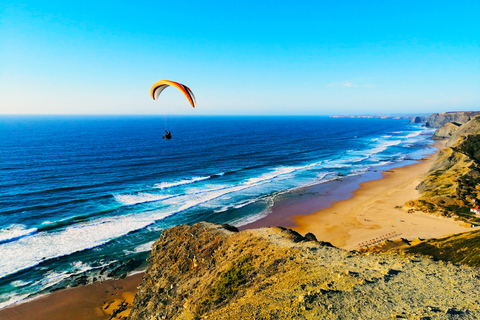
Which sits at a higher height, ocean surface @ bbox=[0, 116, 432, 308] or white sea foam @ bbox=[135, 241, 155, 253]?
ocean surface @ bbox=[0, 116, 432, 308]

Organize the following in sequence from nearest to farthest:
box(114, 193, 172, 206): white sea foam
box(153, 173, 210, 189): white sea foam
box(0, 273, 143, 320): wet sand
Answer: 1. box(0, 273, 143, 320): wet sand
2. box(114, 193, 172, 206): white sea foam
3. box(153, 173, 210, 189): white sea foam

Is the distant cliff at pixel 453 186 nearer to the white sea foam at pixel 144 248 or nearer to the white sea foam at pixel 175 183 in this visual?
the white sea foam at pixel 175 183

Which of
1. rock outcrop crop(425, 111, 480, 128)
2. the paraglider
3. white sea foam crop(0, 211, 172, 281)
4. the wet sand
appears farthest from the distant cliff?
rock outcrop crop(425, 111, 480, 128)

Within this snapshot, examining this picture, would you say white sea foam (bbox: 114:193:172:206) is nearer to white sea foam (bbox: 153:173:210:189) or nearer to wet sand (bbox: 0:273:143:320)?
white sea foam (bbox: 153:173:210:189)

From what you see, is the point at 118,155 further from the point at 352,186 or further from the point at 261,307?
the point at 261,307

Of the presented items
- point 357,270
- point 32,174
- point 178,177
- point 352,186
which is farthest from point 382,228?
point 32,174

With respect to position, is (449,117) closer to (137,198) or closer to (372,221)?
(372,221)

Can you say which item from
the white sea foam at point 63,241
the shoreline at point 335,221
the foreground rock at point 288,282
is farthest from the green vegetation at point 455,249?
the white sea foam at point 63,241
